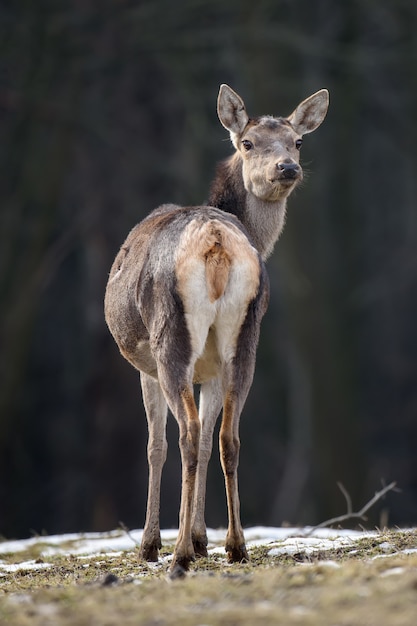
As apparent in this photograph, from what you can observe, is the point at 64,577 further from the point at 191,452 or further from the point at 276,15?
the point at 276,15

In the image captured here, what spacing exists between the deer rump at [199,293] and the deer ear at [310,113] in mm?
2384

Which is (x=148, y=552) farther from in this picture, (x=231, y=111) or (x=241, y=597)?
(x=231, y=111)

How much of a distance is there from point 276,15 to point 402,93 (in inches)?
102

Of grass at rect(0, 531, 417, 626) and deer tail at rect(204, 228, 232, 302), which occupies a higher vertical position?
deer tail at rect(204, 228, 232, 302)

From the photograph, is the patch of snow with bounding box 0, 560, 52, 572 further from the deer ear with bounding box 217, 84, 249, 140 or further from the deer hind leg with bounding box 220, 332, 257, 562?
the deer ear with bounding box 217, 84, 249, 140

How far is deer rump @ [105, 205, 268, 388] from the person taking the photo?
700 cm

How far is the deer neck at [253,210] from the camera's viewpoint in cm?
912

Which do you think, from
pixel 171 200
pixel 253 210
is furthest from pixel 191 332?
pixel 171 200

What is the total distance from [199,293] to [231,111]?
298cm

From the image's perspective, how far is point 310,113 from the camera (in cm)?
980

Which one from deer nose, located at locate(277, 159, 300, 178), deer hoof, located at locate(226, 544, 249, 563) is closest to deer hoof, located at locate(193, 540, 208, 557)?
deer hoof, located at locate(226, 544, 249, 563)

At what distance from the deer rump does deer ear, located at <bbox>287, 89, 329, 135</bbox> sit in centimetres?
238

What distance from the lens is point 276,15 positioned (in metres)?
19.0

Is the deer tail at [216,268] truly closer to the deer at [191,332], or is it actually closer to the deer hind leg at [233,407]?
the deer at [191,332]
